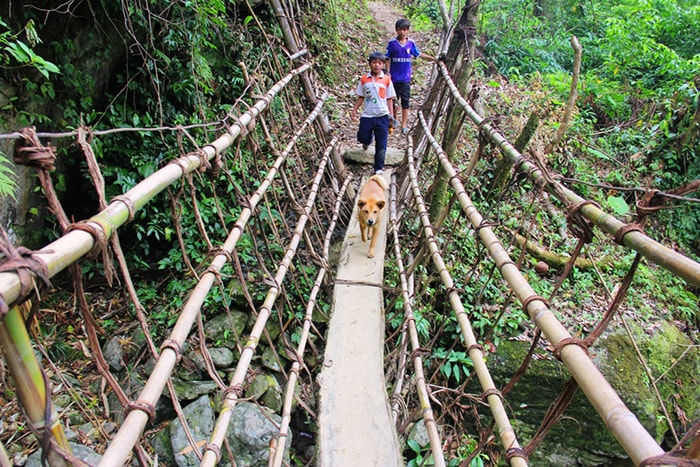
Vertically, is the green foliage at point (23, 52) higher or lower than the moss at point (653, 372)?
higher

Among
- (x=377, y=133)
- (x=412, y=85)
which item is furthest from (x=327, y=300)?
(x=412, y=85)

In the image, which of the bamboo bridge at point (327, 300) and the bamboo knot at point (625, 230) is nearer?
the bamboo bridge at point (327, 300)

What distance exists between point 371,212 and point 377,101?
1496 millimetres

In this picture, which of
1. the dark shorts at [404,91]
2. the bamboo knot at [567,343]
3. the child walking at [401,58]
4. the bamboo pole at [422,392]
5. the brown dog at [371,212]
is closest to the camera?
the bamboo knot at [567,343]

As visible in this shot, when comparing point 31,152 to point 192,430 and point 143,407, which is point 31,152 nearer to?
point 143,407

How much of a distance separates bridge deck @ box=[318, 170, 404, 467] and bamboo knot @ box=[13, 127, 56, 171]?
5.61 feet

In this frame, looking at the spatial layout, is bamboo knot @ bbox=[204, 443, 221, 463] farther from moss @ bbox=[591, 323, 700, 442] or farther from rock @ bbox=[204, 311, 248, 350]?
moss @ bbox=[591, 323, 700, 442]

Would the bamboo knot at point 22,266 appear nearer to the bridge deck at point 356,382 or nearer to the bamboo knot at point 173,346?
the bamboo knot at point 173,346

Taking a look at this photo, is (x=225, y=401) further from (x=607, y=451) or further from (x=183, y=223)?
(x=607, y=451)

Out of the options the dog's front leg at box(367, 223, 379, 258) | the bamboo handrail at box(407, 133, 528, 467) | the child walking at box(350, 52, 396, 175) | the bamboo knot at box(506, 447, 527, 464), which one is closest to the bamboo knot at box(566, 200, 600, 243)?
the bamboo handrail at box(407, 133, 528, 467)

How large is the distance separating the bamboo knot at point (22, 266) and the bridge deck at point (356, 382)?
1628 mm

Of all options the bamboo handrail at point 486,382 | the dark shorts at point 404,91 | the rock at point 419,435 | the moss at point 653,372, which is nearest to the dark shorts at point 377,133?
the dark shorts at point 404,91

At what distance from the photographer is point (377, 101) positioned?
4.30 metres

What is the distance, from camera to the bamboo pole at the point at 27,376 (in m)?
0.70
